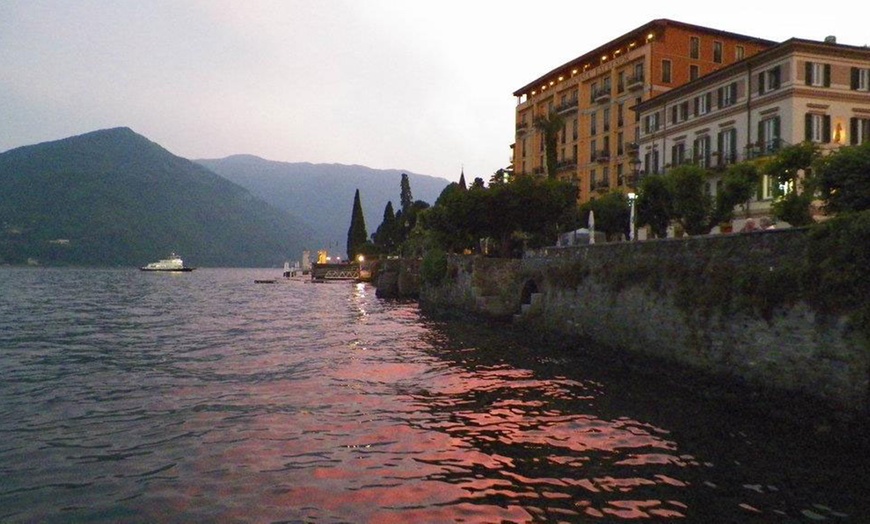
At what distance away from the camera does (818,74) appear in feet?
129

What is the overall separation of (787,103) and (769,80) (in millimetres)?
2606

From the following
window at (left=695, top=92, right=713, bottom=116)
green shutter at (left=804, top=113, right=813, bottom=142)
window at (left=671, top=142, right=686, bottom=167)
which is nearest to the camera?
green shutter at (left=804, top=113, right=813, bottom=142)

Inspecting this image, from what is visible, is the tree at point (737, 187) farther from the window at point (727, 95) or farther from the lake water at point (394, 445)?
the window at point (727, 95)

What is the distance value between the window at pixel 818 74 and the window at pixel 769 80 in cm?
161

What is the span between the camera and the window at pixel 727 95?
143 ft

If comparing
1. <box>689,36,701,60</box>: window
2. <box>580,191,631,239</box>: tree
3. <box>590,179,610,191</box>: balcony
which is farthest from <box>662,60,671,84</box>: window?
<box>580,191,631,239</box>: tree

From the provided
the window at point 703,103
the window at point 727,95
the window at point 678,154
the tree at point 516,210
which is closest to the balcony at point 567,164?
the tree at point 516,210

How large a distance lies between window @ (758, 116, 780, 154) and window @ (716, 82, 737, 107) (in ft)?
11.6

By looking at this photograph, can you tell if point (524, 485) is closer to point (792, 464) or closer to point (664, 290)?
point (792, 464)

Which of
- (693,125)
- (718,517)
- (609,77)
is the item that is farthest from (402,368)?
(609,77)

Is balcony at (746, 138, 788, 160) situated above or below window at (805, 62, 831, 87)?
below

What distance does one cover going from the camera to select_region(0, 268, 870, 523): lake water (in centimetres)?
959

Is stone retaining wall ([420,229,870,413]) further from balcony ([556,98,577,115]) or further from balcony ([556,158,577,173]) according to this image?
balcony ([556,98,577,115])

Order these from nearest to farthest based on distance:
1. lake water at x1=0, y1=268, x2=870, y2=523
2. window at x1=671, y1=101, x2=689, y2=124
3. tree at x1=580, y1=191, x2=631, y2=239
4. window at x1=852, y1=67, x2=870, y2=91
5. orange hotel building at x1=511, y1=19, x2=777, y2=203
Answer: lake water at x1=0, y1=268, x2=870, y2=523 → window at x1=852, y1=67, x2=870, y2=91 → tree at x1=580, y1=191, x2=631, y2=239 → window at x1=671, y1=101, x2=689, y2=124 → orange hotel building at x1=511, y1=19, x2=777, y2=203
